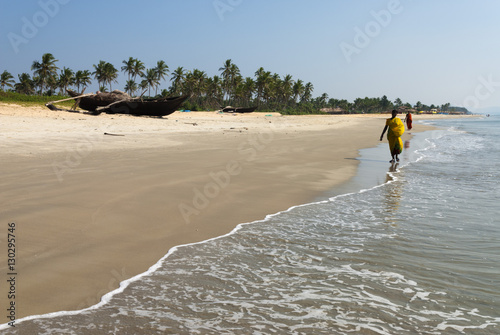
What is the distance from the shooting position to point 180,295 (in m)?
3.04

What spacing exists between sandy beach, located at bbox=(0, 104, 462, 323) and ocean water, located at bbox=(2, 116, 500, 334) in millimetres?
304

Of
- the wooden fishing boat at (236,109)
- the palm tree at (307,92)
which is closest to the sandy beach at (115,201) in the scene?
the wooden fishing boat at (236,109)

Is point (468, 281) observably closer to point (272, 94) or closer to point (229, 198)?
point (229, 198)

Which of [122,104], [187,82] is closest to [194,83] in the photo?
[187,82]

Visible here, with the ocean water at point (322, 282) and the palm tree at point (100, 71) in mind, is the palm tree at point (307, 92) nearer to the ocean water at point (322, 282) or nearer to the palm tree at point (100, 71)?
the palm tree at point (100, 71)

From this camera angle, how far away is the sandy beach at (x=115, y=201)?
10.8 ft

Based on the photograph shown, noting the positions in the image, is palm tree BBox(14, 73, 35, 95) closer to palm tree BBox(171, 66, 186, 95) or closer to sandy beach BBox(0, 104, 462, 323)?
palm tree BBox(171, 66, 186, 95)

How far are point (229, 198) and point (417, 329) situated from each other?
4065mm

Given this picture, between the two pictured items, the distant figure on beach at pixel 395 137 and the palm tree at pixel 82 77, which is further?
the palm tree at pixel 82 77

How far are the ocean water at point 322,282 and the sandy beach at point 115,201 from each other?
0.30 meters

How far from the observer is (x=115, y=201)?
561cm

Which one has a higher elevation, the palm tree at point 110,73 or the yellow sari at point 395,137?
the palm tree at point 110,73

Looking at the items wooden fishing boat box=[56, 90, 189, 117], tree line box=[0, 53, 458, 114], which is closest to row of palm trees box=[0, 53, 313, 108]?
tree line box=[0, 53, 458, 114]

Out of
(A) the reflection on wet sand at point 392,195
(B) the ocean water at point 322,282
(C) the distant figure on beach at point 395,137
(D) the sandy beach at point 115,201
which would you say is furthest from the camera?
(C) the distant figure on beach at point 395,137
